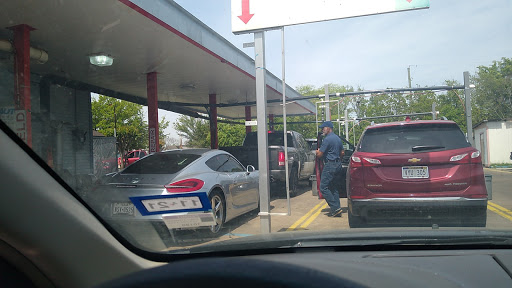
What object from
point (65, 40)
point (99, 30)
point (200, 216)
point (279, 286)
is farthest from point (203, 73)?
point (279, 286)

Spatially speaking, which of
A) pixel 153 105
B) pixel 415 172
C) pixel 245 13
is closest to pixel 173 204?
pixel 415 172

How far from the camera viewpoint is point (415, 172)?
197 inches

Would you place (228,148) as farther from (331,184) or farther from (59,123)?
(59,123)

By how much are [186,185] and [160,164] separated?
1.35 feet

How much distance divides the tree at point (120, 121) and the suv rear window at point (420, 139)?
3246mm

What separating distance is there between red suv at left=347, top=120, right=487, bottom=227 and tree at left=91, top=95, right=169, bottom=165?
306cm

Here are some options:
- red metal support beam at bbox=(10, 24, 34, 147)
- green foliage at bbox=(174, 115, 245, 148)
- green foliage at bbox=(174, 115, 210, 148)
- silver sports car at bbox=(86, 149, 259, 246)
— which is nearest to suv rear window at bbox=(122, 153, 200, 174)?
silver sports car at bbox=(86, 149, 259, 246)

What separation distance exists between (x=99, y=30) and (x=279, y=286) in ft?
23.8

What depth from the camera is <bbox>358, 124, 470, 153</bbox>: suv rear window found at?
505 centimetres

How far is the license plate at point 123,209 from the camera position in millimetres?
2941

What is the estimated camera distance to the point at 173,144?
569 centimetres

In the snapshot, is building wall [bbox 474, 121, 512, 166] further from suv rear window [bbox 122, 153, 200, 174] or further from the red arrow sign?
suv rear window [bbox 122, 153, 200, 174]

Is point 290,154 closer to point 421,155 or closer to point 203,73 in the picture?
point 203,73

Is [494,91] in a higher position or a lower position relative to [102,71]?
lower
